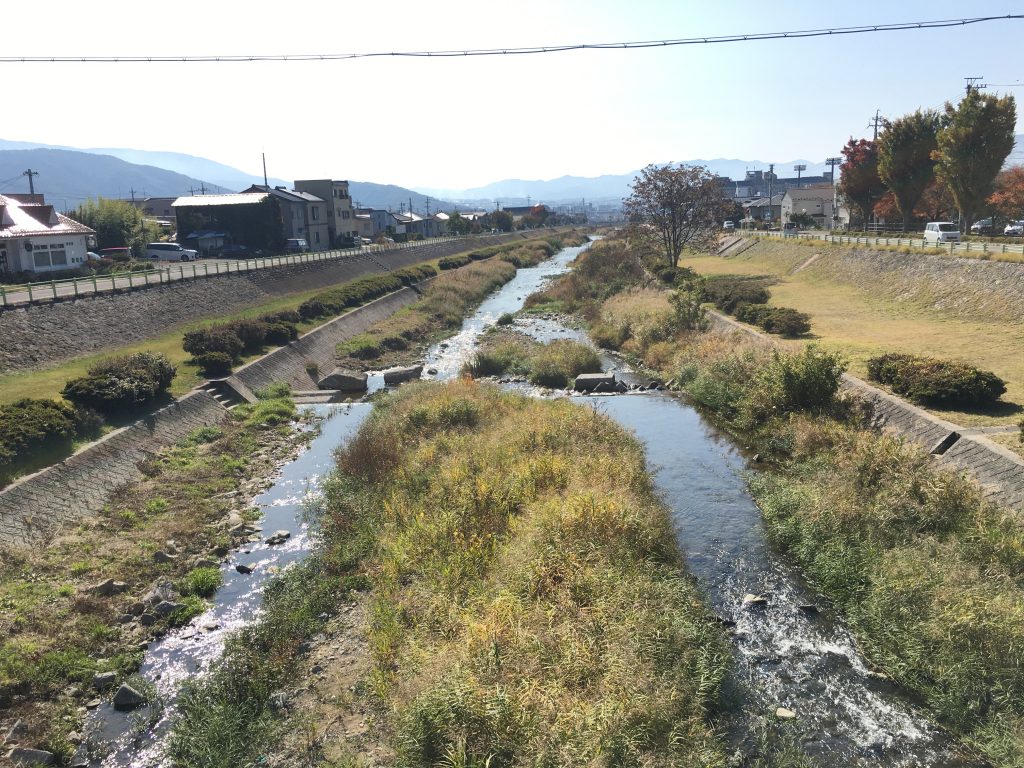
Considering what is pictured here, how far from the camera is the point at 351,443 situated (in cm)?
2009

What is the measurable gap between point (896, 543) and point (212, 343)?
2612 centimetres

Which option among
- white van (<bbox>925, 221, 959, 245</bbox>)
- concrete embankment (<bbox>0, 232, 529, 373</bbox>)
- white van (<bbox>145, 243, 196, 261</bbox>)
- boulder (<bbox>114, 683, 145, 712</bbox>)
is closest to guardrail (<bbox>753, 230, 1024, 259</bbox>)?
white van (<bbox>925, 221, 959, 245</bbox>)

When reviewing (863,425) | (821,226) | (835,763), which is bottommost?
(835,763)

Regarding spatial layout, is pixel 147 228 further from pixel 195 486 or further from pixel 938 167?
pixel 938 167

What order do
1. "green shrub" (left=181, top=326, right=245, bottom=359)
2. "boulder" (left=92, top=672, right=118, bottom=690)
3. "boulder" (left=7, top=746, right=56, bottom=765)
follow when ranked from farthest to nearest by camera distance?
1. "green shrub" (left=181, top=326, right=245, bottom=359)
2. "boulder" (left=92, top=672, right=118, bottom=690)
3. "boulder" (left=7, top=746, right=56, bottom=765)

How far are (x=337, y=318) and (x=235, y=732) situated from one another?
34454 mm

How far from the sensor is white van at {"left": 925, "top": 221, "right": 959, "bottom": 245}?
40.8m

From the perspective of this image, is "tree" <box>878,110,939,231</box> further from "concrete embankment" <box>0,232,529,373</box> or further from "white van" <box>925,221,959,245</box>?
"concrete embankment" <box>0,232,529,373</box>

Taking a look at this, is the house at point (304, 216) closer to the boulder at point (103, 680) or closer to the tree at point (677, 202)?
the tree at point (677, 202)

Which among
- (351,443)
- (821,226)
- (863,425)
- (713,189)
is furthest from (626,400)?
(821,226)

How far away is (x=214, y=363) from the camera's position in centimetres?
2753

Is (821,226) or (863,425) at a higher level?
(821,226)

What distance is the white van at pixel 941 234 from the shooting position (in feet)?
134

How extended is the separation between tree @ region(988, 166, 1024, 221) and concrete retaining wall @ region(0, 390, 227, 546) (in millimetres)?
59799
